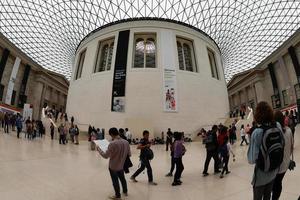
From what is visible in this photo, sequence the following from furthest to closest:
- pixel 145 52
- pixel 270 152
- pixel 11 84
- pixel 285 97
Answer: pixel 285 97
pixel 11 84
pixel 145 52
pixel 270 152

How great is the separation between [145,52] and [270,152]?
1372 inches

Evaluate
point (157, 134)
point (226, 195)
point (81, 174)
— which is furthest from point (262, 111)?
point (157, 134)

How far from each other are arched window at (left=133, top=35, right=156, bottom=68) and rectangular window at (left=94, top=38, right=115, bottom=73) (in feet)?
15.4

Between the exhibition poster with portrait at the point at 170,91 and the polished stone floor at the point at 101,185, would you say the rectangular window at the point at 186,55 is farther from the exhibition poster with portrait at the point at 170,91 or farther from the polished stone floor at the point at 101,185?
the polished stone floor at the point at 101,185

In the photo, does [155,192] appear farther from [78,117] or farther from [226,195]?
[78,117]

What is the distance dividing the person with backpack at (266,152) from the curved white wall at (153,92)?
27.4m

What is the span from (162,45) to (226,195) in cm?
3182

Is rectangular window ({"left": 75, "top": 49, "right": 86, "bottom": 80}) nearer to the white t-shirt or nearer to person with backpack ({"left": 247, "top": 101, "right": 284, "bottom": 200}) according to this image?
the white t-shirt

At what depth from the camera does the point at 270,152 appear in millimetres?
3369

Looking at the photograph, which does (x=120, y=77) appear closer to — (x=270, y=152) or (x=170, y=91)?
(x=170, y=91)

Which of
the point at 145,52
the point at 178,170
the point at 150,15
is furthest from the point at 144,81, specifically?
the point at 178,170

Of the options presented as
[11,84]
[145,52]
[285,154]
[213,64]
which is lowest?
[285,154]

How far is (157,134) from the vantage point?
107 ft

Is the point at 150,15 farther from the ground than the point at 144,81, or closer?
farther from the ground
